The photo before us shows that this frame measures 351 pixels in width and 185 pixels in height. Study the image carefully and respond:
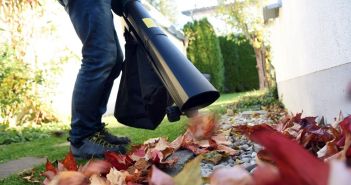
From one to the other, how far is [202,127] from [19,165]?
1297 mm

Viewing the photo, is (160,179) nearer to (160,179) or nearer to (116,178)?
(160,179)

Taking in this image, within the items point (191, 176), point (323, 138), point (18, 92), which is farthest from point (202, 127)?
point (18, 92)

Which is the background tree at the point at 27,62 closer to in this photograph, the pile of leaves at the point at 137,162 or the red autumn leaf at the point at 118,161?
the pile of leaves at the point at 137,162

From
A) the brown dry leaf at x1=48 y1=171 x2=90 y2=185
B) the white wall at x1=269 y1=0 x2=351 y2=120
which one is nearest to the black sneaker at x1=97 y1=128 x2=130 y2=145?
the white wall at x1=269 y1=0 x2=351 y2=120

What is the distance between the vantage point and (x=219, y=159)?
159cm

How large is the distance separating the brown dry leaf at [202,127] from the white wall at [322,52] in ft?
1.72

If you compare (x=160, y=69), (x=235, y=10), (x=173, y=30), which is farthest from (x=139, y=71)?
(x=173, y=30)

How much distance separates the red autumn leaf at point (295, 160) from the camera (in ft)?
0.89

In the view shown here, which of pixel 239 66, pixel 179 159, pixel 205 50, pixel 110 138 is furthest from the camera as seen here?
pixel 239 66

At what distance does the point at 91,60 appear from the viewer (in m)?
2.13

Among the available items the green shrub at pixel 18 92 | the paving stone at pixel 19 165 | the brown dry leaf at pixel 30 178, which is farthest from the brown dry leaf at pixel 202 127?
the green shrub at pixel 18 92

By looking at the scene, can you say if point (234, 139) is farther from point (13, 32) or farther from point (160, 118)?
point (13, 32)

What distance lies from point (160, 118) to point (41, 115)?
492 cm

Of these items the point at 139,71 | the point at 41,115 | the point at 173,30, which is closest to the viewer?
the point at 139,71
